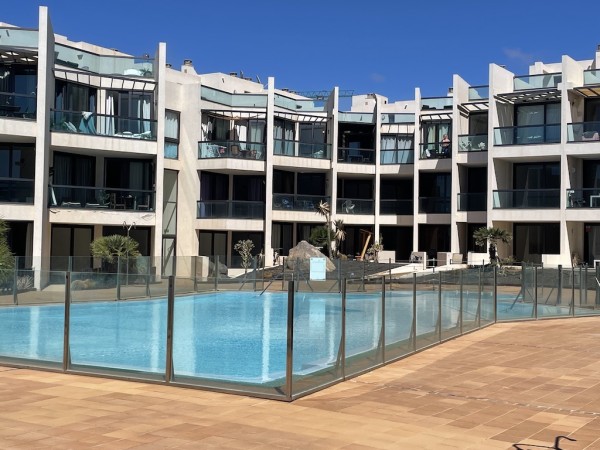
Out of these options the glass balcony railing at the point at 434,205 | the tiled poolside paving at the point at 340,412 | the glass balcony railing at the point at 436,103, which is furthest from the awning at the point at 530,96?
the tiled poolside paving at the point at 340,412

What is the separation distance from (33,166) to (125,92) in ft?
19.8

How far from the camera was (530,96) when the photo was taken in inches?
1455

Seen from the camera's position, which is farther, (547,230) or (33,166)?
(547,230)

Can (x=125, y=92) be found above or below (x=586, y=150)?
above

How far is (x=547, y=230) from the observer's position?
3794 centimetres

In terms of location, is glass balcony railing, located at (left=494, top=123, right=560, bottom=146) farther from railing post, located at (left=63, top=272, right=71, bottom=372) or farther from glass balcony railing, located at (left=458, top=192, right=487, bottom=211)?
railing post, located at (left=63, top=272, right=71, bottom=372)

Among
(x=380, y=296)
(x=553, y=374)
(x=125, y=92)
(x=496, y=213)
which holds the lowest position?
(x=553, y=374)

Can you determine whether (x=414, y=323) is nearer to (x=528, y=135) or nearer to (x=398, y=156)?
(x=528, y=135)

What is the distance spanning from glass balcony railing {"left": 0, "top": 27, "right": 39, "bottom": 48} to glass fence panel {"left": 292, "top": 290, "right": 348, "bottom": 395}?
72.1 feet

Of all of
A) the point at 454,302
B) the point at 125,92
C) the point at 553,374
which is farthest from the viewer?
the point at 125,92

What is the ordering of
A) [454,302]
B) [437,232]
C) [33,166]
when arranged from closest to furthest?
[454,302] < [33,166] < [437,232]

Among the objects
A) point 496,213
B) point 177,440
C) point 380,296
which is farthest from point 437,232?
point 177,440

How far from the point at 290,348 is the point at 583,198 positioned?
95.3ft

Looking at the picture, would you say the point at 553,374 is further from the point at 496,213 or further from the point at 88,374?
the point at 496,213
